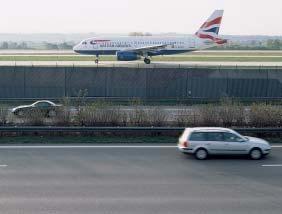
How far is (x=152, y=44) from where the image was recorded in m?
52.4

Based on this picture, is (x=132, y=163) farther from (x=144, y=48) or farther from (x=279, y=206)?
(x=144, y=48)

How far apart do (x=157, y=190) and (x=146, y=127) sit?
813 cm

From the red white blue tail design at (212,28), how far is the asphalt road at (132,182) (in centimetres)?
3674

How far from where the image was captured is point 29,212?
35.8 feet

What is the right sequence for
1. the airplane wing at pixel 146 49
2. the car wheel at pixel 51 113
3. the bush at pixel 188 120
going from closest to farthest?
1. the bush at pixel 188 120
2. the car wheel at pixel 51 113
3. the airplane wing at pixel 146 49

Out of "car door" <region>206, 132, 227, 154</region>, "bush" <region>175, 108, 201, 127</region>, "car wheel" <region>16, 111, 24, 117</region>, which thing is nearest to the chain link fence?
"car wheel" <region>16, 111, 24, 117</region>

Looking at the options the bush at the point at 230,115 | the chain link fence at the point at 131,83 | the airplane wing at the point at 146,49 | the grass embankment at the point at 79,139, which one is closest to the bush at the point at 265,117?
the bush at the point at 230,115

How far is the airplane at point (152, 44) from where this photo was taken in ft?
167

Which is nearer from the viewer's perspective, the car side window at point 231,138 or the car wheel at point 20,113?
the car side window at point 231,138

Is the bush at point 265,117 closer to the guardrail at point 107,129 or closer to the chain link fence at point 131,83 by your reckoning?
the guardrail at point 107,129

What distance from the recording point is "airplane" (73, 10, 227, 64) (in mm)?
51000

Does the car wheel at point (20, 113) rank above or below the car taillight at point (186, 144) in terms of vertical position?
above

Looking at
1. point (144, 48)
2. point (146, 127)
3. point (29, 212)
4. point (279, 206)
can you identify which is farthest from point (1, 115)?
point (144, 48)

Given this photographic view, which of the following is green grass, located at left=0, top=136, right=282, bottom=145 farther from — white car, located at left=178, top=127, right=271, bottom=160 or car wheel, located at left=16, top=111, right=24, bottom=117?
white car, located at left=178, top=127, right=271, bottom=160
